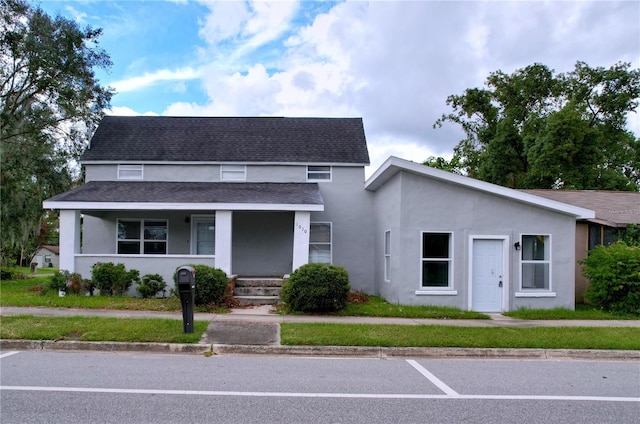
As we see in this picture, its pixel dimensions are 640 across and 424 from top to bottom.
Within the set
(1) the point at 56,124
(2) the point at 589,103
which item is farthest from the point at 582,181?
(1) the point at 56,124

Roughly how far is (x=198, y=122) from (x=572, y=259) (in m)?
14.6

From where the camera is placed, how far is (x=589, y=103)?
30781mm

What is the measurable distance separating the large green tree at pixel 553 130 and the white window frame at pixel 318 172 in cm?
1505

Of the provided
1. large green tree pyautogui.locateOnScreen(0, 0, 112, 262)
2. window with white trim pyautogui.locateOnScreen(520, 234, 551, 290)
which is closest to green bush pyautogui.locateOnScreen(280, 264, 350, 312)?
window with white trim pyautogui.locateOnScreen(520, 234, 551, 290)

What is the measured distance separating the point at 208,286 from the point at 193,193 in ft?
14.1

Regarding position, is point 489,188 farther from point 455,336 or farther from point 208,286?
point 208,286

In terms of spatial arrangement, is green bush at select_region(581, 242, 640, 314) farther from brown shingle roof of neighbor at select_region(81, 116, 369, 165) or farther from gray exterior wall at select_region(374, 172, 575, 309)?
brown shingle roof of neighbor at select_region(81, 116, 369, 165)

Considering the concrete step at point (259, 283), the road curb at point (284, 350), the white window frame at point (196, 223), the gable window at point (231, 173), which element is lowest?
the road curb at point (284, 350)

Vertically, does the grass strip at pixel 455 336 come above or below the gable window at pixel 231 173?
below

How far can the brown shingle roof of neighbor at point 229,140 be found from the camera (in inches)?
698

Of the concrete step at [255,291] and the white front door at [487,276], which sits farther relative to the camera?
the concrete step at [255,291]

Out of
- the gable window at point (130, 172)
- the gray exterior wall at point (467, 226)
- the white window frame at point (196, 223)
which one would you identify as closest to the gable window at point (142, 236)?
the white window frame at point (196, 223)

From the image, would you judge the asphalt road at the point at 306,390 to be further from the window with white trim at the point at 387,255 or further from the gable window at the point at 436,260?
the window with white trim at the point at 387,255

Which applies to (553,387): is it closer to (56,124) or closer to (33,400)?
(33,400)
